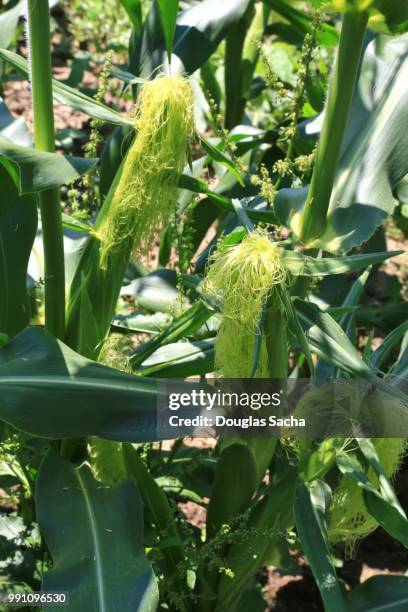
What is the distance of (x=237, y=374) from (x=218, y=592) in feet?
1.64

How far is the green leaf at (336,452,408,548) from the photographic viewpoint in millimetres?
1185

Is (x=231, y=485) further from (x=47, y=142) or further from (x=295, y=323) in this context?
(x=47, y=142)

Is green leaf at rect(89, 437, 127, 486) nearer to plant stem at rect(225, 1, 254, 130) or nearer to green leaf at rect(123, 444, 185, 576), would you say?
green leaf at rect(123, 444, 185, 576)

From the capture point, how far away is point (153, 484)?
138 centimetres

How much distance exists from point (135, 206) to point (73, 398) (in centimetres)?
33

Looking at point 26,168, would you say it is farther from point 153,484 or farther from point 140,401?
point 153,484

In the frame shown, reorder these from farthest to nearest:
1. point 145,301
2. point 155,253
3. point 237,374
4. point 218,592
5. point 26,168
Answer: point 155,253 → point 145,301 → point 218,592 → point 237,374 → point 26,168

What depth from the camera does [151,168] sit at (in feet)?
4.06

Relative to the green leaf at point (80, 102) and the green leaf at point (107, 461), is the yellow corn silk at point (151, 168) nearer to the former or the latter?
the green leaf at point (80, 102)

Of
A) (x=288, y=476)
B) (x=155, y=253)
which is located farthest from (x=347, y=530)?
(x=155, y=253)

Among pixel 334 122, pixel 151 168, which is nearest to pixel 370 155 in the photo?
pixel 334 122

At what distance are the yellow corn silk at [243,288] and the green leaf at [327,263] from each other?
34mm

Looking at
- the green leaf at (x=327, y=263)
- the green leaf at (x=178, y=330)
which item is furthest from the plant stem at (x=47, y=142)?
the green leaf at (x=327, y=263)

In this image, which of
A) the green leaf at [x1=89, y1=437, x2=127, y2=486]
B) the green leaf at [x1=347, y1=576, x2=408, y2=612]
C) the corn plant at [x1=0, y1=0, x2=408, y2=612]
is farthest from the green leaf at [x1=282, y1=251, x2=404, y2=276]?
the green leaf at [x1=347, y1=576, x2=408, y2=612]
